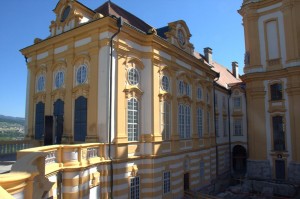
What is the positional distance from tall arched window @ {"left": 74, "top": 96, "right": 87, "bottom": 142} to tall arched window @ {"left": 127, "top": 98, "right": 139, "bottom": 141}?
2.39 meters

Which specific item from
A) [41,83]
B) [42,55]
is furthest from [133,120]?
[42,55]

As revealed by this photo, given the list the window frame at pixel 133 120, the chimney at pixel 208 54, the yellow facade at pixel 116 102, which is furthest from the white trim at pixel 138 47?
the chimney at pixel 208 54

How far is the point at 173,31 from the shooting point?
19.8 meters

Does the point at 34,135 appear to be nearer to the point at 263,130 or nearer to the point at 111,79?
the point at 111,79

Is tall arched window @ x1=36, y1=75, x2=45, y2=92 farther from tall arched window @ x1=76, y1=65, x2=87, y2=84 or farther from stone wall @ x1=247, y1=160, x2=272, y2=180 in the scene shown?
stone wall @ x1=247, y1=160, x2=272, y2=180

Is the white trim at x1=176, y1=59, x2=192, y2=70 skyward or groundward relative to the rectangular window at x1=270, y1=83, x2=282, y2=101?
skyward

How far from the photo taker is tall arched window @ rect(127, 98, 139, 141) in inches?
615

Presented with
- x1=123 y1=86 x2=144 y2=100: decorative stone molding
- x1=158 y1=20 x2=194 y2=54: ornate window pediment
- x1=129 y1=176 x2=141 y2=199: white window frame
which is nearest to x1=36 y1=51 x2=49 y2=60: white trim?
x1=123 y1=86 x2=144 y2=100: decorative stone molding

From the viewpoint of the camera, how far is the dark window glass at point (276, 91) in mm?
25633

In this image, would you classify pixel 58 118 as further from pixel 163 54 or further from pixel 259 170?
pixel 259 170

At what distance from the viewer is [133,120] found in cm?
1595

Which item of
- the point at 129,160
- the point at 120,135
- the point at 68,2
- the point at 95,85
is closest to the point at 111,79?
the point at 95,85

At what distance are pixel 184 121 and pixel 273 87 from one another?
10.9 metres

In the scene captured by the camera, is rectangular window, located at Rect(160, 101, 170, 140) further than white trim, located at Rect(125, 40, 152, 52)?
Yes
